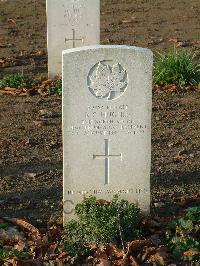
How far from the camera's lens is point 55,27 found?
10203mm

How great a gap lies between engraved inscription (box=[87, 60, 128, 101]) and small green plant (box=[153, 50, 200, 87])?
14.2 ft

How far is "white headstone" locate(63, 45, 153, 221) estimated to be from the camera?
540cm

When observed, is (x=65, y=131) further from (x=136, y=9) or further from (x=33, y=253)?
(x=136, y=9)

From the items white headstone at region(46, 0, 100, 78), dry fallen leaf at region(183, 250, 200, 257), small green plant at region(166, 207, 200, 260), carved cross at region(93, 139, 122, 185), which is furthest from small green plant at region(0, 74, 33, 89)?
dry fallen leaf at region(183, 250, 200, 257)

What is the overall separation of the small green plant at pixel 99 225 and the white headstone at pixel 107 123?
0.50ft

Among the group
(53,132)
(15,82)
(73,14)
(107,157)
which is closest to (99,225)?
(107,157)

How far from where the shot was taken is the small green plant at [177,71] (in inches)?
383

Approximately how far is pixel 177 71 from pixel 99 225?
478 centimetres

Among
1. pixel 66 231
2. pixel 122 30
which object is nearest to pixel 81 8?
pixel 122 30

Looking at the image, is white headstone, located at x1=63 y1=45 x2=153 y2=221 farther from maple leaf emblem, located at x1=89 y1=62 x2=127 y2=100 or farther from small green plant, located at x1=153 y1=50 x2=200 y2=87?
small green plant, located at x1=153 y1=50 x2=200 y2=87

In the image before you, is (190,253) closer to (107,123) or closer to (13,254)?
(107,123)

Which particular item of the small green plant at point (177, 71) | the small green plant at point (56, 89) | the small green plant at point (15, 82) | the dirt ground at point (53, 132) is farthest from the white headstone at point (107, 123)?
the small green plant at point (15, 82)

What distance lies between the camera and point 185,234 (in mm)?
5426

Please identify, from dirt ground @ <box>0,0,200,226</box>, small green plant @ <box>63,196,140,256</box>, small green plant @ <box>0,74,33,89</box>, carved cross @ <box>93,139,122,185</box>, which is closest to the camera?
small green plant @ <box>63,196,140,256</box>
